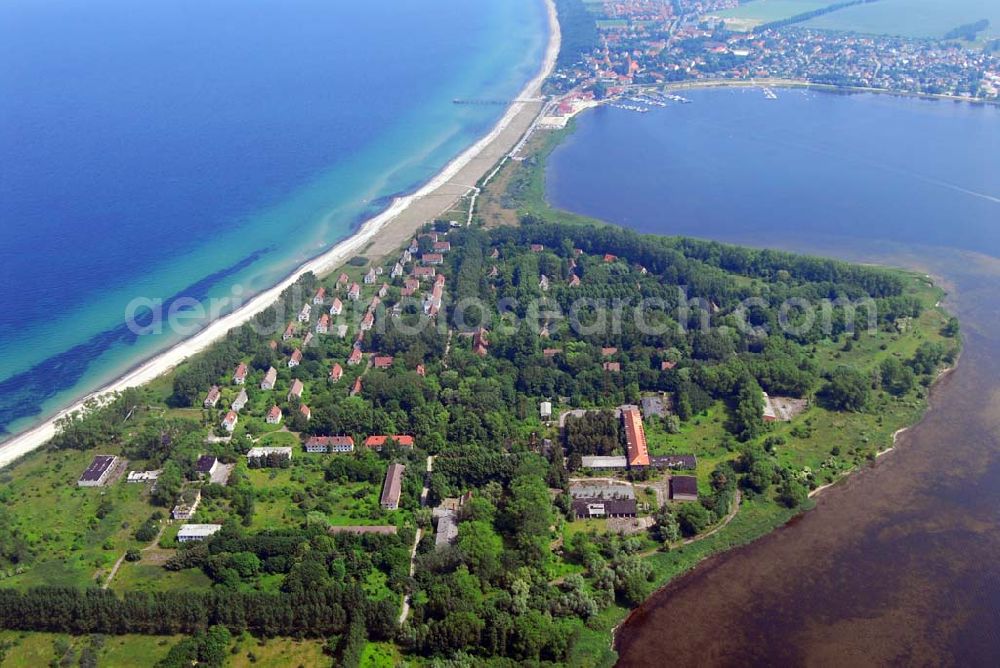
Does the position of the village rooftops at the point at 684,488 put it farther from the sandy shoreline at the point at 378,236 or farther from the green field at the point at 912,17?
the green field at the point at 912,17

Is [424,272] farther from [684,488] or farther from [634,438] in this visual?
[684,488]

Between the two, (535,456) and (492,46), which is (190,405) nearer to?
(535,456)

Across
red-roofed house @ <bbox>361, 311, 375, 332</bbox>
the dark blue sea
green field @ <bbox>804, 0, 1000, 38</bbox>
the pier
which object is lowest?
red-roofed house @ <bbox>361, 311, 375, 332</bbox>

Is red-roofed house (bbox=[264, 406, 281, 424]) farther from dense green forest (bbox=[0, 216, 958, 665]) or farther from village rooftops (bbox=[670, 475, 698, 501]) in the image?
village rooftops (bbox=[670, 475, 698, 501])

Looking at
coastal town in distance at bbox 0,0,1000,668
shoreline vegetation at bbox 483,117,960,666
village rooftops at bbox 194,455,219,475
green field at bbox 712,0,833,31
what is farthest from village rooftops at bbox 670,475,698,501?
green field at bbox 712,0,833,31

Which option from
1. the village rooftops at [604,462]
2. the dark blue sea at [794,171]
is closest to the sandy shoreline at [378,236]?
the dark blue sea at [794,171]

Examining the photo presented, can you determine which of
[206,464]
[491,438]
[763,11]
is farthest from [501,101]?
[206,464]

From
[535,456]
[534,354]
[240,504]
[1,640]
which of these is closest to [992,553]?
[535,456]
